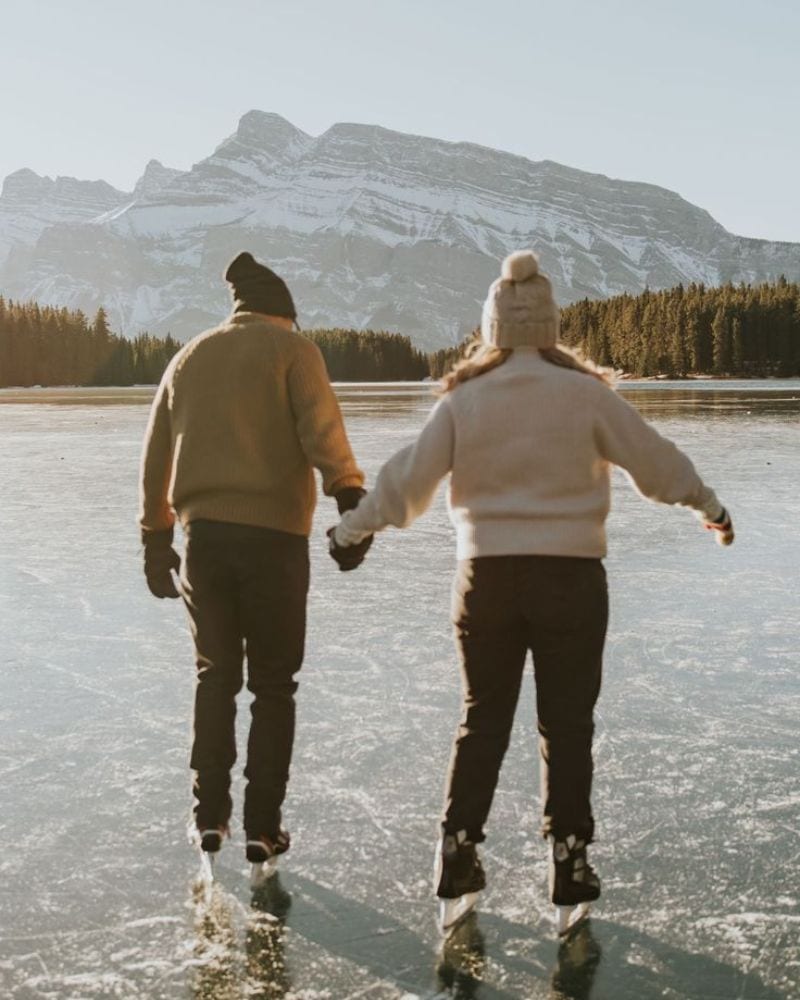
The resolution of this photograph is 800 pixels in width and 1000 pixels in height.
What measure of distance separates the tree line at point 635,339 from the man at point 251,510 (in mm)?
112993

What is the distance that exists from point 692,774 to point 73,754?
245cm

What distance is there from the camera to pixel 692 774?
453cm

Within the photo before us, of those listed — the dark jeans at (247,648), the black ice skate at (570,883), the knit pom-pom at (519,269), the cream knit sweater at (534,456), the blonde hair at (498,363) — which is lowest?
the black ice skate at (570,883)

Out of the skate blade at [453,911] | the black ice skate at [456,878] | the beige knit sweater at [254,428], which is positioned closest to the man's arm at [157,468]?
the beige knit sweater at [254,428]

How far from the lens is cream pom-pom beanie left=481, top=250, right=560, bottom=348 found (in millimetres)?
3271

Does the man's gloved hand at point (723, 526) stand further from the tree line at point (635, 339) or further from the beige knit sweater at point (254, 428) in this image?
the tree line at point (635, 339)

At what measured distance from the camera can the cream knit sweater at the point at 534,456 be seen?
3223 millimetres

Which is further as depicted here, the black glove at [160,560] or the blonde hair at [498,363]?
the black glove at [160,560]

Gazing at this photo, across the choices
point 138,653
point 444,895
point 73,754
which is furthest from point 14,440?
point 444,895

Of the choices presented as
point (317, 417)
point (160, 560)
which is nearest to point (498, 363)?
point (317, 417)

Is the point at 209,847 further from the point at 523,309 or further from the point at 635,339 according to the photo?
the point at 635,339

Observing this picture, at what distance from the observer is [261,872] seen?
12.0 feet

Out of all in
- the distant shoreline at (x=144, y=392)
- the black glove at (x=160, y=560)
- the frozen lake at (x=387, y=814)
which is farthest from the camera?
the distant shoreline at (x=144, y=392)

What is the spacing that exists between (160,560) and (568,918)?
176cm
